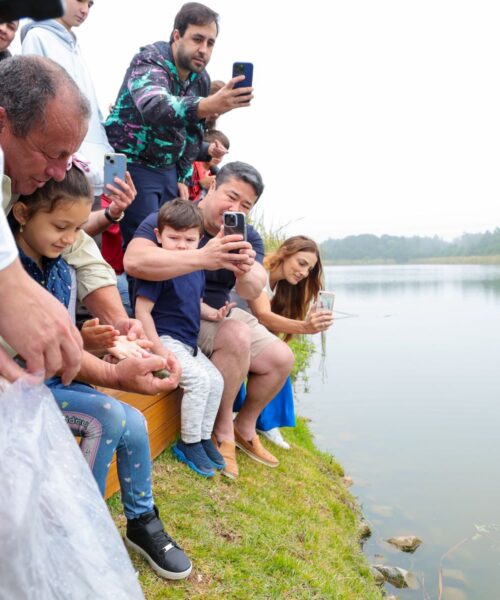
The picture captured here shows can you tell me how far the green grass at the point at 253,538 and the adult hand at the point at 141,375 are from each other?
63cm

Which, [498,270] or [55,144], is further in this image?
[498,270]

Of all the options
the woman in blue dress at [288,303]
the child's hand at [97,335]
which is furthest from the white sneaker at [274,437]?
the child's hand at [97,335]

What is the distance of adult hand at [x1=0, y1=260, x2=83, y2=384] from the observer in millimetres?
970

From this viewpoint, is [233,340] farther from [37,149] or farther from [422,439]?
[422,439]

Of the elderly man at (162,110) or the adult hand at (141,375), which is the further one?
the elderly man at (162,110)

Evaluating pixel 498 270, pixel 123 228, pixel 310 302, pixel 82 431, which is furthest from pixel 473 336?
pixel 498 270

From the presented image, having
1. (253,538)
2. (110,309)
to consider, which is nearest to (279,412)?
(253,538)

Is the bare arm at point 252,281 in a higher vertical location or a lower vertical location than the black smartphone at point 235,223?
lower

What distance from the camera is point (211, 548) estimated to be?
2.17 meters

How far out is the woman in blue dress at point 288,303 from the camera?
3381 millimetres

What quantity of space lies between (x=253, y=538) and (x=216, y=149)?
2310 mm

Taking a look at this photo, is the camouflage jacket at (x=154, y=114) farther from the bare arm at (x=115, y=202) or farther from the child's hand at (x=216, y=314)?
the child's hand at (x=216, y=314)

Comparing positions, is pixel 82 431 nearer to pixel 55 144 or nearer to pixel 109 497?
pixel 109 497

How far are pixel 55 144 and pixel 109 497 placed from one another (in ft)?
4.47
